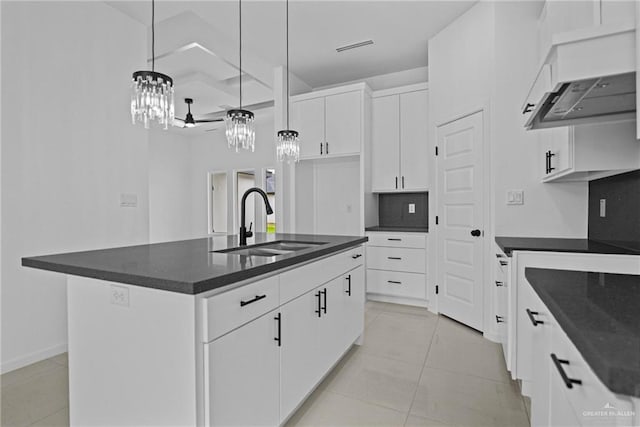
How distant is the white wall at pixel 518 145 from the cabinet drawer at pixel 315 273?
137cm

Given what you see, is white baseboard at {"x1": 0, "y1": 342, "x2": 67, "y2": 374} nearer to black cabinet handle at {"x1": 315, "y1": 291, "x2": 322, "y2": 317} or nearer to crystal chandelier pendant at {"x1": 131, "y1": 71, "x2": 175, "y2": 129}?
crystal chandelier pendant at {"x1": 131, "y1": 71, "x2": 175, "y2": 129}

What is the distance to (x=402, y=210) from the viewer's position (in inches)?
176

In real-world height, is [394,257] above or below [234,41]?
below

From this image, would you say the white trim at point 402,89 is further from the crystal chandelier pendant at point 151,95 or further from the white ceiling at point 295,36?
the crystal chandelier pendant at point 151,95

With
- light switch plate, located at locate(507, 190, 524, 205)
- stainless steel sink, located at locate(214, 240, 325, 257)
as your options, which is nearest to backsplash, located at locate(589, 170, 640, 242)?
light switch plate, located at locate(507, 190, 524, 205)

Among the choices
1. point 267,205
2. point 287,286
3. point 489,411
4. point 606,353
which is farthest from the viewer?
point 267,205

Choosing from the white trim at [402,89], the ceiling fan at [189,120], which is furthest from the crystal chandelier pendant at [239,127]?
the ceiling fan at [189,120]

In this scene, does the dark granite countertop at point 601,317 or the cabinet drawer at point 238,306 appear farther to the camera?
the cabinet drawer at point 238,306

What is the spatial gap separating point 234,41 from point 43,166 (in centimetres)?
234

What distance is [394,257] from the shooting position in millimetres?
3965

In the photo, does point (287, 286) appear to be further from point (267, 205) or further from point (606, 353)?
point (606, 353)

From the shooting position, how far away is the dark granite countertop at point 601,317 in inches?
21.3

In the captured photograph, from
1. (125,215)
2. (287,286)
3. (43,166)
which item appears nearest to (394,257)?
(287,286)

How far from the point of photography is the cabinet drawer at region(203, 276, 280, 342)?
1170 mm
